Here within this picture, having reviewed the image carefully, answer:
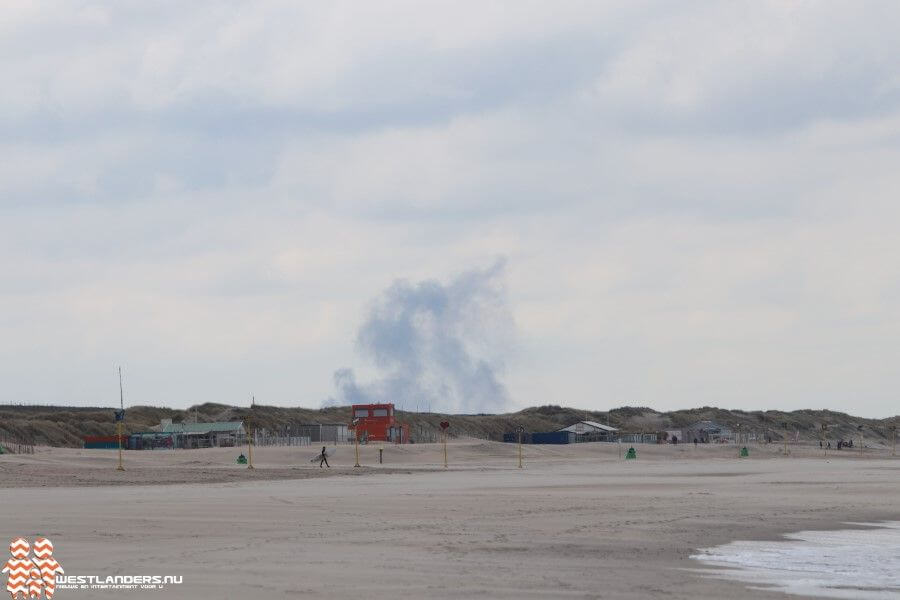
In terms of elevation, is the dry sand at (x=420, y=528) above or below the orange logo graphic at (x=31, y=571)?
below

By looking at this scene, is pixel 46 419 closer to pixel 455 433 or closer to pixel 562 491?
pixel 455 433

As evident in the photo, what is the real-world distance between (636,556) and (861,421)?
592 feet

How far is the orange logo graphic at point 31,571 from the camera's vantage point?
1248 cm

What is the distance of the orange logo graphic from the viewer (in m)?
12.5

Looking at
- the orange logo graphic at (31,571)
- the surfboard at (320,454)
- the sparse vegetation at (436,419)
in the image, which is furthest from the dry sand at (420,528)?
the sparse vegetation at (436,419)

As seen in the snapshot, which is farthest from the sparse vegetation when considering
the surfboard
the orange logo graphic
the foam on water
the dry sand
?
the foam on water

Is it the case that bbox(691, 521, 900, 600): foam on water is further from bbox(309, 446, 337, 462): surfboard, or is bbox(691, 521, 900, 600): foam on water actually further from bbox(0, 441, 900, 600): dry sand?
bbox(309, 446, 337, 462): surfboard

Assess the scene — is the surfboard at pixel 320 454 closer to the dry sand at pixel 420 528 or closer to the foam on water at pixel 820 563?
the dry sand at pixel 420 528

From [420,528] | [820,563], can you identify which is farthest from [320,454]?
[820,563]

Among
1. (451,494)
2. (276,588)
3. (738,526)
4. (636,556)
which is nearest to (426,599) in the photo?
(276,588)

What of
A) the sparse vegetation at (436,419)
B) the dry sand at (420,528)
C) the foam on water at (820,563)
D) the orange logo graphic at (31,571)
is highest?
the sparse vegetation at (436,419)

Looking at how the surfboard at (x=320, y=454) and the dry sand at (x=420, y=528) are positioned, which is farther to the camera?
the surfboard at (x=320, y=454)

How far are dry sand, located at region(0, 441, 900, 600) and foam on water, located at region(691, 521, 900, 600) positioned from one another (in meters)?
0.62

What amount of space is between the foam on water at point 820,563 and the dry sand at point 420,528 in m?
0.62
